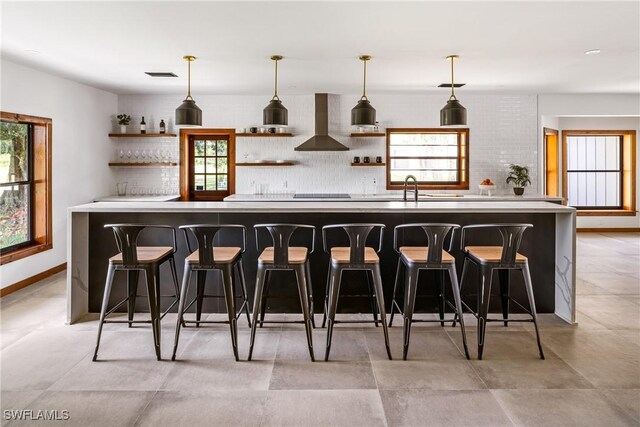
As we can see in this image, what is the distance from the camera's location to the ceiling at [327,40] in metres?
3.49

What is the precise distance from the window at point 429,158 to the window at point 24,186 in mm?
4923

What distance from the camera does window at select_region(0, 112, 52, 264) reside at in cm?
516

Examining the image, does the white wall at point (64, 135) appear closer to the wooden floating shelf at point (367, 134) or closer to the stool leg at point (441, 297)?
the wooden floating shelf at point (367, 134)

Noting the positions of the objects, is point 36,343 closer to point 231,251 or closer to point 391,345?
point 231,251

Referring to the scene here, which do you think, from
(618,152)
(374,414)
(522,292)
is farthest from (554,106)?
(374,414)

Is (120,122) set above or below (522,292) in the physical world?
above

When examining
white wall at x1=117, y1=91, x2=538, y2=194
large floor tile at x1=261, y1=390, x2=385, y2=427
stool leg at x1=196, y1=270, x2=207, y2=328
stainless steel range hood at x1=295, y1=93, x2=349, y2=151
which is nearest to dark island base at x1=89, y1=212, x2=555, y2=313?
stool leg at x1=196, y1=270, x2=207, y2=328

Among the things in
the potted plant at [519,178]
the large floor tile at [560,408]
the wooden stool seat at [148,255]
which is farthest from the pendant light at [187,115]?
the potted plant at [519,178]

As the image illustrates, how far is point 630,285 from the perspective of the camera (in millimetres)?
5285

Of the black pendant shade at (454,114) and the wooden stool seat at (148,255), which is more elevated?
the black pendant shade at (454,114)

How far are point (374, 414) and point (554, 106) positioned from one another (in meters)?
6.92

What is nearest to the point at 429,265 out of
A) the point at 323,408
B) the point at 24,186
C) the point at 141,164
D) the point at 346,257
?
the point at 346,257

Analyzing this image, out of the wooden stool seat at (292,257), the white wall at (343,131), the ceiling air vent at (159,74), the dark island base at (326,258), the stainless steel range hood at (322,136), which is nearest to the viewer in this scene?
the wooden stool seat at (292,257)

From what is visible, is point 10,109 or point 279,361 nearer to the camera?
point 279,361
